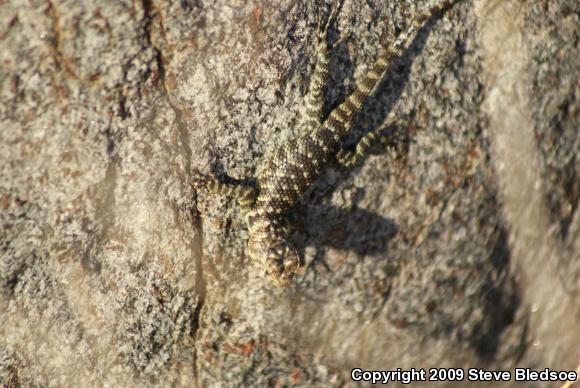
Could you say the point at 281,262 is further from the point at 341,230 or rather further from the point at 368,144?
the point at 368,144

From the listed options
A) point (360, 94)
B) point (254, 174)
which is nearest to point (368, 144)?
point (360, 94)

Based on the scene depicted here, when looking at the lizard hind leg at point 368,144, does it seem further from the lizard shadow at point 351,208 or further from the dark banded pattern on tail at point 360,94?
the dark banded pattern on tail at point 360,94

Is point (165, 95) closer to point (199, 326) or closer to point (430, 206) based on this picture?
point (199, 326)

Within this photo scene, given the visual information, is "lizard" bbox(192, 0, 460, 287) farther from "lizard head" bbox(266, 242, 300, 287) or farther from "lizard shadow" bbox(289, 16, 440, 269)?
"lizard shadow" bbox(289, 16, 440, 269)

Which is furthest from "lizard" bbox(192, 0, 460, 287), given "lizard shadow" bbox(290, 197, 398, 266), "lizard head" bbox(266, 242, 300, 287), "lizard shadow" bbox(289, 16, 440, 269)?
"lizard shadow" bbox(290, 197, 398, 266)

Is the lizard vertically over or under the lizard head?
over

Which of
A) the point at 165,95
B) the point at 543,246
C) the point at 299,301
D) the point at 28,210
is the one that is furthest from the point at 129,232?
the point at 543,246
